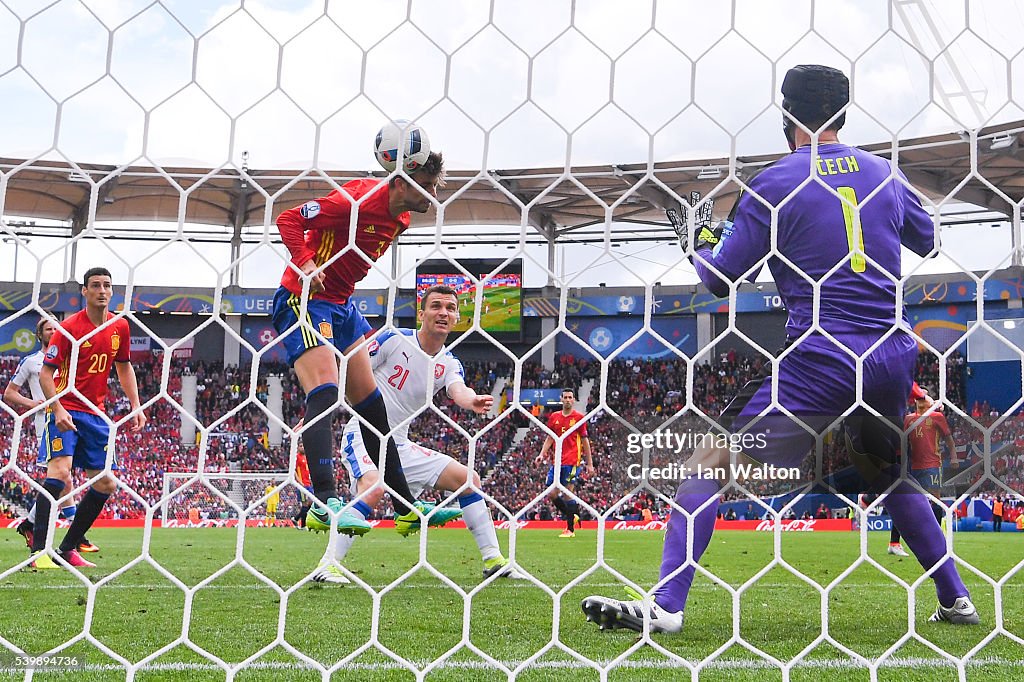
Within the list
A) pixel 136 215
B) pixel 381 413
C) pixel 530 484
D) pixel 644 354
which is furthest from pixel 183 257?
pixel 136 215

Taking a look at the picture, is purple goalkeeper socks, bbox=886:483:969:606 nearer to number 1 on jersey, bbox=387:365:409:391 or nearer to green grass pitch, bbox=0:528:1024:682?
green grass pitch, bbox=0:528:1024:682

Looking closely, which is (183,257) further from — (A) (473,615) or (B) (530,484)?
(B) (530,484)

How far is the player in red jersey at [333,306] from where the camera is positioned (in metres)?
2.95

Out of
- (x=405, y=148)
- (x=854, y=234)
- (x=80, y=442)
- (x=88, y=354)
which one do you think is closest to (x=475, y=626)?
(x=405, y=148)

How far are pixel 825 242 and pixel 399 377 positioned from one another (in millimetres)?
2636

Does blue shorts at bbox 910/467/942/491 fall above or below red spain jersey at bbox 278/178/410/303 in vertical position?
below

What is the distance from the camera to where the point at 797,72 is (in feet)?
9.05

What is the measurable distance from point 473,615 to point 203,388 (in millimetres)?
18847

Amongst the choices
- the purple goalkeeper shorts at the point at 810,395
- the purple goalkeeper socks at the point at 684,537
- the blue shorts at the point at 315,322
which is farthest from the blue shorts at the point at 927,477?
the blue shorts at the point at 315,322

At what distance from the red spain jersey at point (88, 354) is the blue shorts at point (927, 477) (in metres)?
3.56

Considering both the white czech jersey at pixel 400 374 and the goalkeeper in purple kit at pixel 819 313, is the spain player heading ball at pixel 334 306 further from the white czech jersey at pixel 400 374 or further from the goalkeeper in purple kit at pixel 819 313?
the goalkeeper in purple kit at pixel 819 313

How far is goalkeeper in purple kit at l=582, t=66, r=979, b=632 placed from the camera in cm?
249


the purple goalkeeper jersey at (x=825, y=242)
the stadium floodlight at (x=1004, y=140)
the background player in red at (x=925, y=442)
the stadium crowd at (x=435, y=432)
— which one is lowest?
the stadium crowd at (x=435, y=432)

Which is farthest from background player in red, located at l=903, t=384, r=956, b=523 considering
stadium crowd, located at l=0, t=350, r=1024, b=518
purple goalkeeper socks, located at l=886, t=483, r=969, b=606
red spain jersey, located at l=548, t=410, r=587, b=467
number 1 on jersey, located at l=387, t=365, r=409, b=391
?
stadium crowd, located at l=0, t=350, r=1024, b=518
